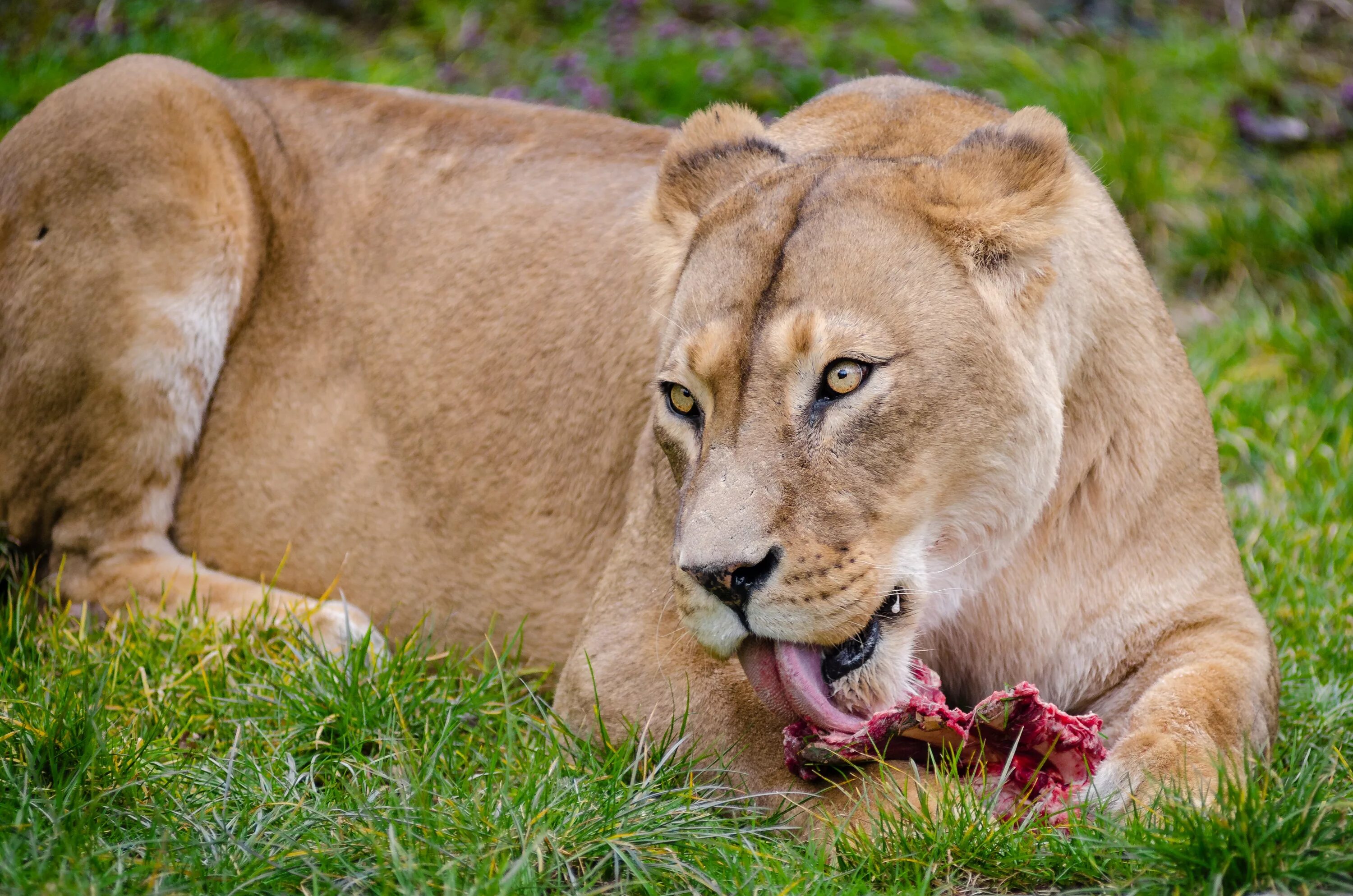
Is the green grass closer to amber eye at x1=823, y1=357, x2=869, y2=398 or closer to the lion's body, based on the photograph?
the lion's body

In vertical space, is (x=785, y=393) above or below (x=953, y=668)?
above

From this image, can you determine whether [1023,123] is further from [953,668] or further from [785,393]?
[953,668]

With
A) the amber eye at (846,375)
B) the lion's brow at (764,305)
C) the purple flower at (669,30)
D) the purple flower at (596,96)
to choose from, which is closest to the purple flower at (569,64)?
the purple flower at (596,96)

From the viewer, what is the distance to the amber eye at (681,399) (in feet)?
10.5

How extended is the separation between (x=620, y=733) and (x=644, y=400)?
104 centimetres

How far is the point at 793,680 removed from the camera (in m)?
2.98

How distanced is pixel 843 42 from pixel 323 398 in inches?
183

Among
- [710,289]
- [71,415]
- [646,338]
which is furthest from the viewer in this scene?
[71,415]

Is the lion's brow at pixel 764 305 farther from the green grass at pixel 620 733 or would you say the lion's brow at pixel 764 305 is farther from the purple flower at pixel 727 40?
the purple flower at pixel 727 40

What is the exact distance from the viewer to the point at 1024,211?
10.3 ft

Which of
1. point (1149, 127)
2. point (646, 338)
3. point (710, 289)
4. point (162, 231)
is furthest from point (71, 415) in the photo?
point (1149, 127)

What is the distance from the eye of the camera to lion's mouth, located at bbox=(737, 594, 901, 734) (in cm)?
298

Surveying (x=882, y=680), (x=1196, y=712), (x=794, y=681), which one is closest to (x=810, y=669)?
(x=794, y=681)

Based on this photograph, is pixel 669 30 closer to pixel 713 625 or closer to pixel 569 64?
pixel 569 64
